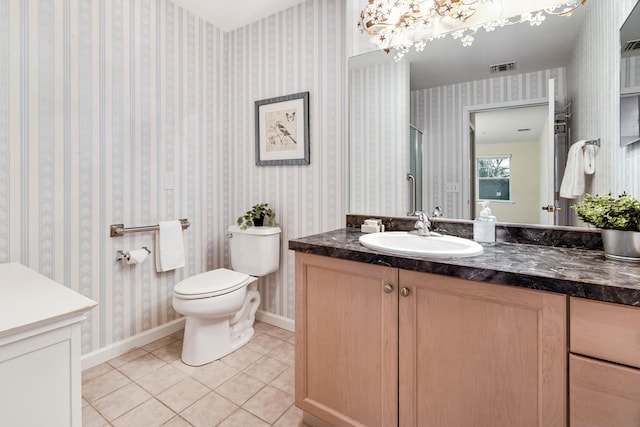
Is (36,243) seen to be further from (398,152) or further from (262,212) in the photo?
(398,152)

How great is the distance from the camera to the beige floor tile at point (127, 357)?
197 cm

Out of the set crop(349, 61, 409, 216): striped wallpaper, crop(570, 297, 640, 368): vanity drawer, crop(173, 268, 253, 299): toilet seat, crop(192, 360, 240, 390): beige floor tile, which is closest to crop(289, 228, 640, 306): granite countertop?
crop(570, 297, 640, 368): vanity drawer

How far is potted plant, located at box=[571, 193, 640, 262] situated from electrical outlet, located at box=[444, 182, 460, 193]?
0.53 metres

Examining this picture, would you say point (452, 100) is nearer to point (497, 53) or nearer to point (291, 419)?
point (497, 53)

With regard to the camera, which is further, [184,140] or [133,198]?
[184,140]

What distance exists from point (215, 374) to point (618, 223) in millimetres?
2002

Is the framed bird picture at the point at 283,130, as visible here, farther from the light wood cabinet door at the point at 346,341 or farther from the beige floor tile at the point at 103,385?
the beige floor tile at the point at 103,385

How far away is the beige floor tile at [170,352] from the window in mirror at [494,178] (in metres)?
2.04

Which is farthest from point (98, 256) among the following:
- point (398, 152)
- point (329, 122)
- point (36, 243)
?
point (398, 152)

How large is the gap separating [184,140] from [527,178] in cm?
221

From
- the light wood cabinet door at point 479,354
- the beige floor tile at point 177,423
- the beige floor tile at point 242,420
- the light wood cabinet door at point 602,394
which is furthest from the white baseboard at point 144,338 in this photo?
the light wood cabinet door at point 602,394

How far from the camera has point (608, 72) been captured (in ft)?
3.93

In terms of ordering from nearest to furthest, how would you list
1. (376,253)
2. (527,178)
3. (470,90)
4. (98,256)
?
(376,253) → (527,178) → (470,90) → (98,256)

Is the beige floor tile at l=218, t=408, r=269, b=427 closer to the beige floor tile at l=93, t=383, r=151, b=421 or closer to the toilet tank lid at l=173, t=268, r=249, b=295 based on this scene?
the beige floor tile at l=93, t=383, r=151, b=421
